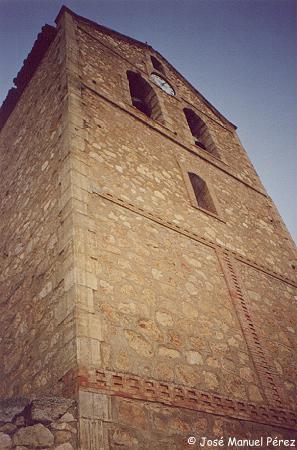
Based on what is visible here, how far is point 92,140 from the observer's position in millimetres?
6387

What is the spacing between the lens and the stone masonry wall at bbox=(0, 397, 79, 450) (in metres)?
3.04

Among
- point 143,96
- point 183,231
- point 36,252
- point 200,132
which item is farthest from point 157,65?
point 36,252

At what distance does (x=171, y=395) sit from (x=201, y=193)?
4721 millimetres

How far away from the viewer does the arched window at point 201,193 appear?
25.4 ft

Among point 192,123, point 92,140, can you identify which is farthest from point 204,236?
point 192,123

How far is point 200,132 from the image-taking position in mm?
10883

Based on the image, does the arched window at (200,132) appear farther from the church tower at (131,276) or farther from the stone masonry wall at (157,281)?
the stone masonry wall at (157,281)

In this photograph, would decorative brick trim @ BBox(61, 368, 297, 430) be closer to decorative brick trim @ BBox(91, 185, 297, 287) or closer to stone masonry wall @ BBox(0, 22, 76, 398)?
stone masonry wall @ BBox(0, 22, 76, 398)

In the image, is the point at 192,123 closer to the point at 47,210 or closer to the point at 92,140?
the point at 92,140

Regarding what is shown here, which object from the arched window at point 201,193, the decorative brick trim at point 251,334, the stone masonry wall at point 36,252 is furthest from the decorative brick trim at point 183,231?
the arched window at point 201,193

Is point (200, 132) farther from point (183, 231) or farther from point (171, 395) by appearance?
point (171, 395)

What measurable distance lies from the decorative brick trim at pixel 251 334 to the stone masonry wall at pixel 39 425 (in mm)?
2799

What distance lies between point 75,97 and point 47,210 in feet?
8.01

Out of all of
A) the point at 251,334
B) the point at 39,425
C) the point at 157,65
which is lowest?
the point at 39,425
